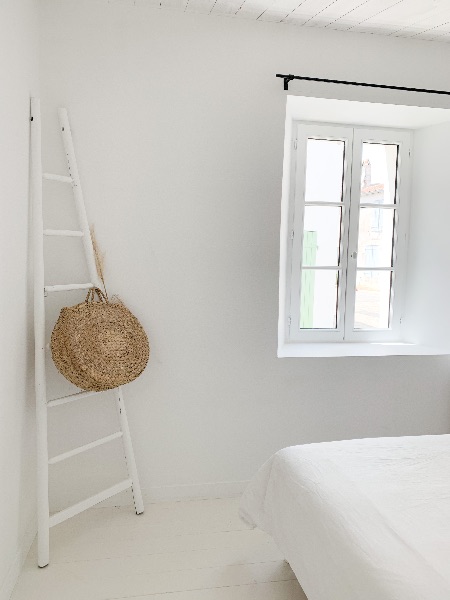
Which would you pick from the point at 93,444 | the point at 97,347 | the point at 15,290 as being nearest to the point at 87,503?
the point at 93,444

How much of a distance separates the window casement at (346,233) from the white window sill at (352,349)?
7 centimetres

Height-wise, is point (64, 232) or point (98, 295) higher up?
point (64, 232)

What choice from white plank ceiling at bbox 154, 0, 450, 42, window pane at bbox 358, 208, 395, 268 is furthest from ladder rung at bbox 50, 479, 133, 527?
white plank ceiling at bbox 154, 0, 450, 42

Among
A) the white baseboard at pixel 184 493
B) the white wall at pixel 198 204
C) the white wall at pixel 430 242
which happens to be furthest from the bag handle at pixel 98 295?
the white wall at pixel 430 242

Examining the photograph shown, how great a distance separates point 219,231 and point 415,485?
1.55 meters

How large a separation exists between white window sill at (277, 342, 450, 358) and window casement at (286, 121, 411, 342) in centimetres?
7

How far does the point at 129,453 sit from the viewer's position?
8.87ft

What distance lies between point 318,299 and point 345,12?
1.60m

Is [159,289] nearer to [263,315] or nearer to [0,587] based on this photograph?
[263,315]

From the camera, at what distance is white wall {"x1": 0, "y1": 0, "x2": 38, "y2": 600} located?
201 cm

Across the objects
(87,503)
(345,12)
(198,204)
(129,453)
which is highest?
(345,12)

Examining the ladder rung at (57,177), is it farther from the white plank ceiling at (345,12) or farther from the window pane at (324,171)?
the window pane at (324,171)

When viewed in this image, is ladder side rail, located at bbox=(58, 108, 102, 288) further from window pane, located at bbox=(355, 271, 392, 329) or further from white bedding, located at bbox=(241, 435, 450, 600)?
window pane, located at bbox=(355, 271, 392, 329)

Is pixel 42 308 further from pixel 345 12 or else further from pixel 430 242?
pixel 430 242
